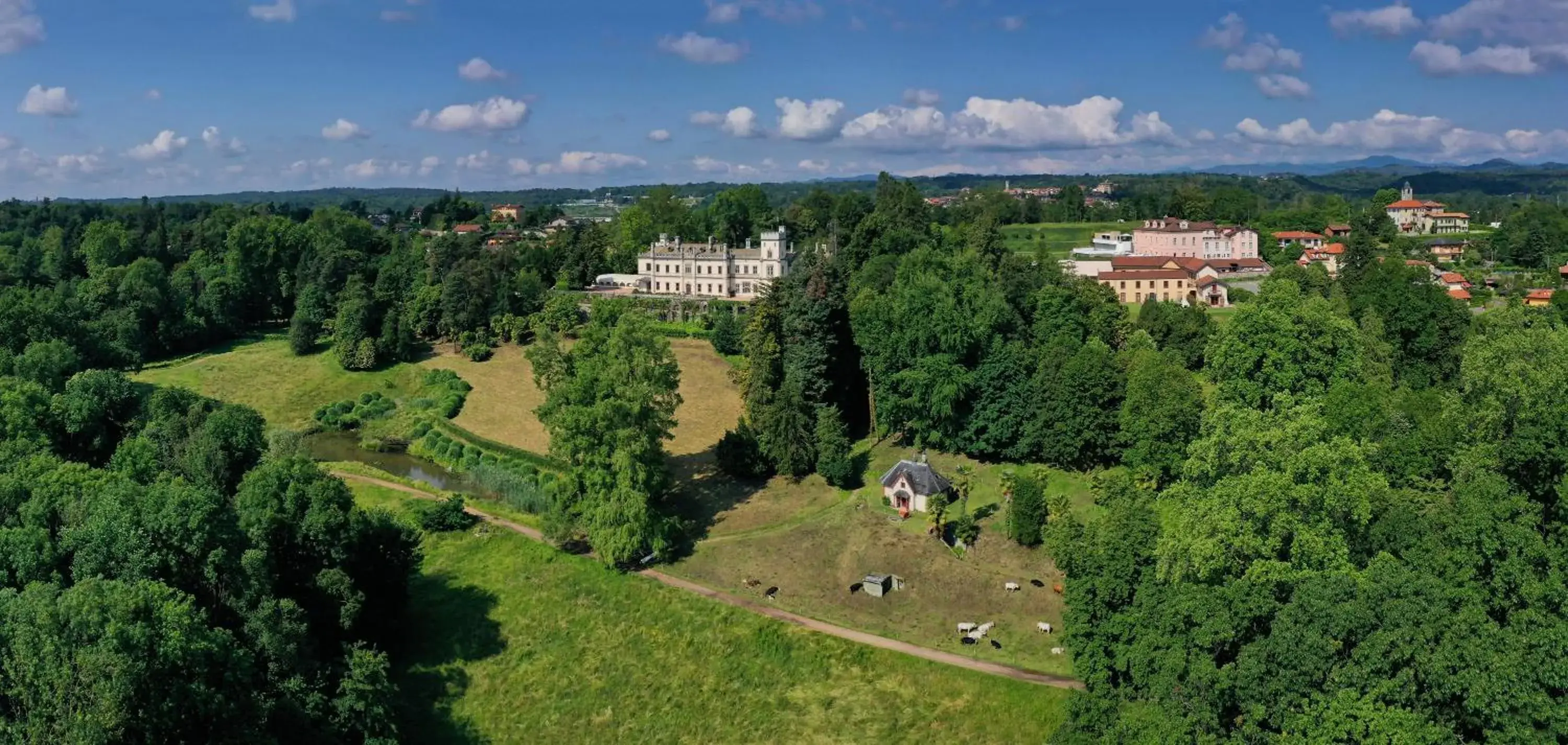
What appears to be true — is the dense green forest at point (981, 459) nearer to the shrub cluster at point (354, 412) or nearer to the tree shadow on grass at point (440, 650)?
the tree shadow on grass at point (440, 650)

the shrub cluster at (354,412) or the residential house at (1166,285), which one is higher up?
the residential house at (1166,285)

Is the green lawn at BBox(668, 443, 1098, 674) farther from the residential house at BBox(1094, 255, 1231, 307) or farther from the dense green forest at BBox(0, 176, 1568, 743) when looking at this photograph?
the residential house at BBox(1094, 255, 1231, 307)

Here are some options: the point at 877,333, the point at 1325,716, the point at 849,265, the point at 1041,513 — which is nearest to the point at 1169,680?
the point at 1325,716

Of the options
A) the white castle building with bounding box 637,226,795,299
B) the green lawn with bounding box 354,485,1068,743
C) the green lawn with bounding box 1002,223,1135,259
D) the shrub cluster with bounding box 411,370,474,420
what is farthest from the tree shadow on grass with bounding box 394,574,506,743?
the green lawn with bounding box 1002,223,1135,259

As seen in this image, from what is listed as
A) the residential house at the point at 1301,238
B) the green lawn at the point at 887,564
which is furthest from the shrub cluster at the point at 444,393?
the residential house at the point at 1301,238

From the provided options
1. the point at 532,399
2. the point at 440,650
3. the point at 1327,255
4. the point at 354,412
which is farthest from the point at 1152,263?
the point at 440,650

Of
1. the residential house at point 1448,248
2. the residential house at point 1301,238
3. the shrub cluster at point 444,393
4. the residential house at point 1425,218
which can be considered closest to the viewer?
the shrub cluster at point 444,393

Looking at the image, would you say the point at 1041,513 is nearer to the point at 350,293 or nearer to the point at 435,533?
the point at 435,533
